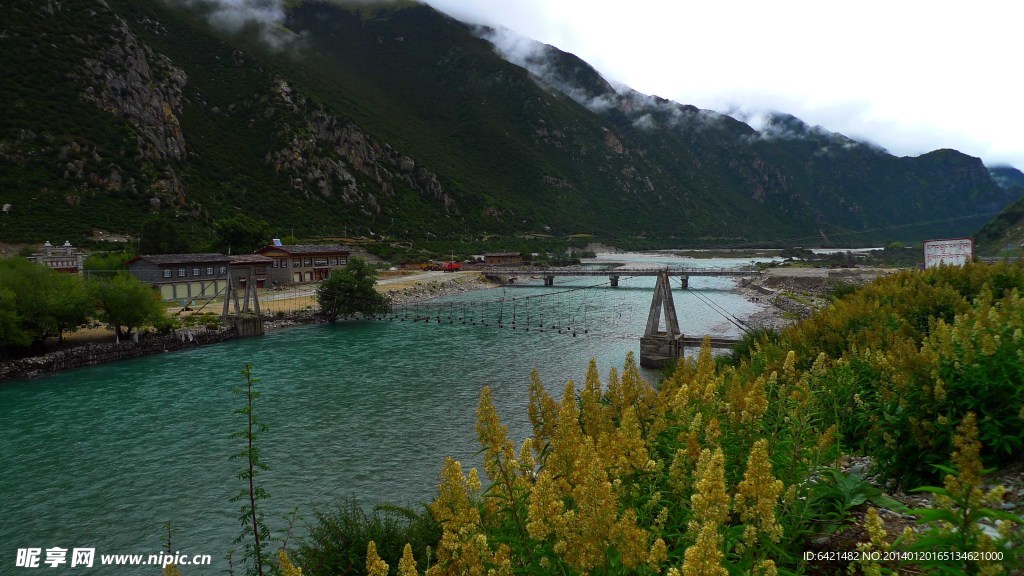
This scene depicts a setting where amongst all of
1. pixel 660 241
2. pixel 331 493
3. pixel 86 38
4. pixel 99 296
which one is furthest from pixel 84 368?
pixel 660 241

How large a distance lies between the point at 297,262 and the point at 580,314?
42068 mm

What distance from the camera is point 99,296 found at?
118 ft

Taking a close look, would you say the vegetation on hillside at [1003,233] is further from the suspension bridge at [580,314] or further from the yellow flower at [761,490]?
the yellow flower at [761,490]

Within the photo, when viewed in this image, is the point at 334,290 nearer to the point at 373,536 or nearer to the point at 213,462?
the point at 213,462

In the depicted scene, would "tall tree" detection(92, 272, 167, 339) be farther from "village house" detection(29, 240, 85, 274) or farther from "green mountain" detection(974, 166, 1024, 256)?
"green mountain" detection(974, 166, 1024, 256)

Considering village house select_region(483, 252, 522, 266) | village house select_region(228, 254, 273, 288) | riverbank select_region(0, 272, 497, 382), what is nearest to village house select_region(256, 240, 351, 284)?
village house select_region(228, 254, 273, 288)

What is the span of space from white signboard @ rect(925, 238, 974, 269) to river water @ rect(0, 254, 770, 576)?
1645 centimetres

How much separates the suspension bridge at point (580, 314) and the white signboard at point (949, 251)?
11.4 meters

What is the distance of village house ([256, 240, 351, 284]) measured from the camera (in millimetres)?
71812

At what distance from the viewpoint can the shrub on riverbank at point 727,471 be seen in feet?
9.96

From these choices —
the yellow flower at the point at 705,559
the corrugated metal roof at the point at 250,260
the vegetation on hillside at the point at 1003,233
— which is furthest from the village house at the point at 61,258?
the vegetation on hillside at the point at 1003,233

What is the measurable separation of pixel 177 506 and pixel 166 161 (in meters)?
98.1

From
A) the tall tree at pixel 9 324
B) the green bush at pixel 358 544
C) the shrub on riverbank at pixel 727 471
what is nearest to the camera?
the shrub on riverbank at pixel 727 471

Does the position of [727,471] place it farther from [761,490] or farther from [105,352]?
[105,352]
